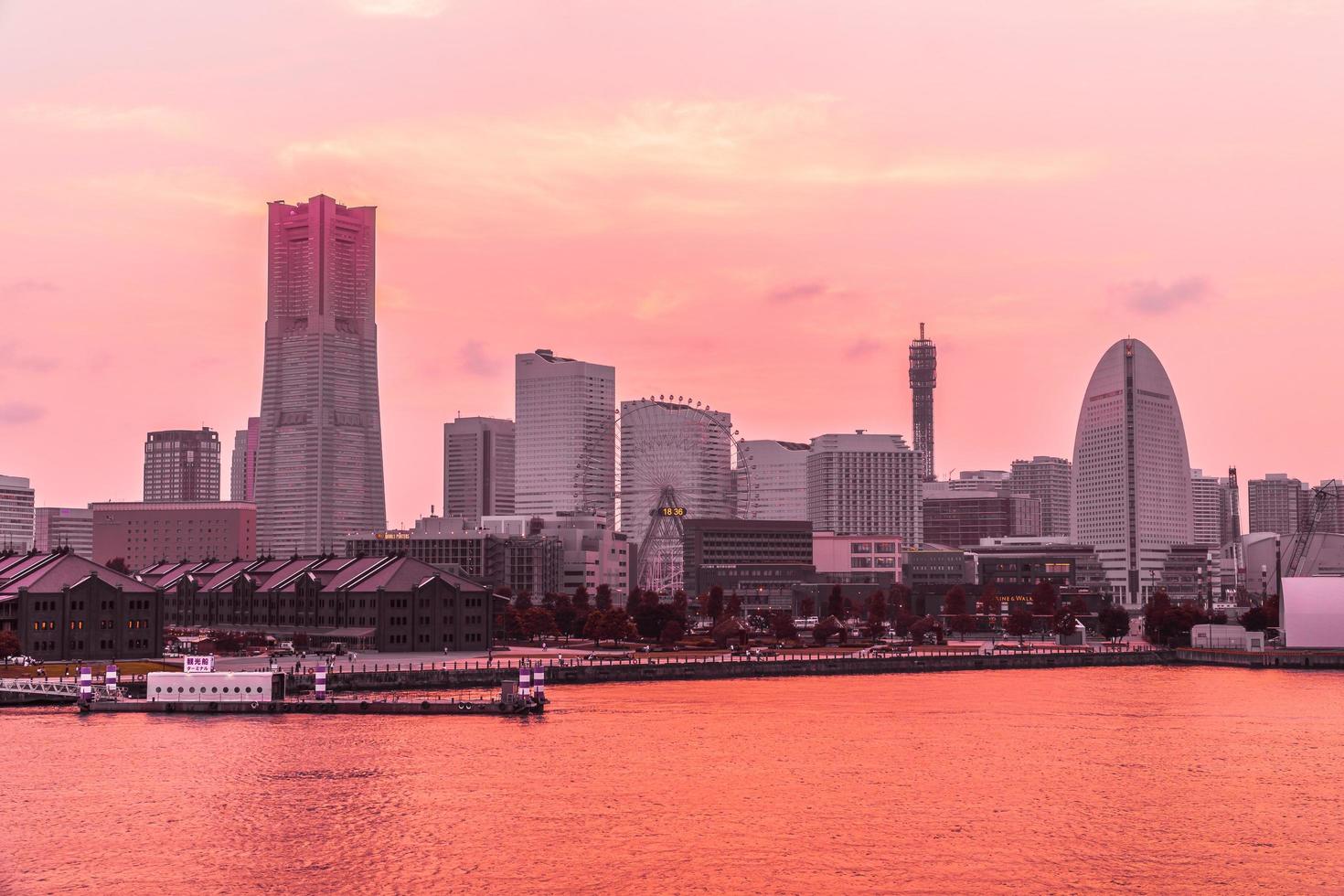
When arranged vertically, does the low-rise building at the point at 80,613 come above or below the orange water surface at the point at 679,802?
above

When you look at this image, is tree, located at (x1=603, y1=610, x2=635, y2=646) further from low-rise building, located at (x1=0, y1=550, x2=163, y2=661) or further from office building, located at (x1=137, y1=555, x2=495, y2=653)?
low-rise building, located at (x1=0, y1=550, x2=163, y2=661)

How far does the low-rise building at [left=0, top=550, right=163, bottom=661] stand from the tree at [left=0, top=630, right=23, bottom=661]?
3.67 metres

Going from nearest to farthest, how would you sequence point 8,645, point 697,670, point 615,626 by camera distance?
point 8,645
point 697,670
point 615,626

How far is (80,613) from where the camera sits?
15825cm

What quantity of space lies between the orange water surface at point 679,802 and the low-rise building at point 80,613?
3474cm

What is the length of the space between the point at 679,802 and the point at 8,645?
84.2 m

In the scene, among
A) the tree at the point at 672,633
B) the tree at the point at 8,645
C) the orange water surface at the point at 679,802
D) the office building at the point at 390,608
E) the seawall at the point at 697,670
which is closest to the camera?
the orange water surface at the point at 679,802

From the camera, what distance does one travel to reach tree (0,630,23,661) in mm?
147875

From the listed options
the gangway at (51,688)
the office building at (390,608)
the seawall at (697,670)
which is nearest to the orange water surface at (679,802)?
the gangway at (51,688)

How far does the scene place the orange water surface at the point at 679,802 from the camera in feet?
241

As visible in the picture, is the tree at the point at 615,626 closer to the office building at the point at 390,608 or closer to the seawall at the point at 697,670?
the office building at the point at 390,608

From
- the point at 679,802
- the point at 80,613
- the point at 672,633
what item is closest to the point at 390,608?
the point at 80,613

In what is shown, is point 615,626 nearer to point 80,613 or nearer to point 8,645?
point 80,613

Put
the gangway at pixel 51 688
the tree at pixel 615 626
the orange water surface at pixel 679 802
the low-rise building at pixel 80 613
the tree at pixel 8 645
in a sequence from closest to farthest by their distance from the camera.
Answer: the orange water surface at pixel 679 802 → the gangway at pixel 51 688 → the tree at pixel 8 645 → the low-rise building at pixel 80 613 → the tree at pixel 615 626
